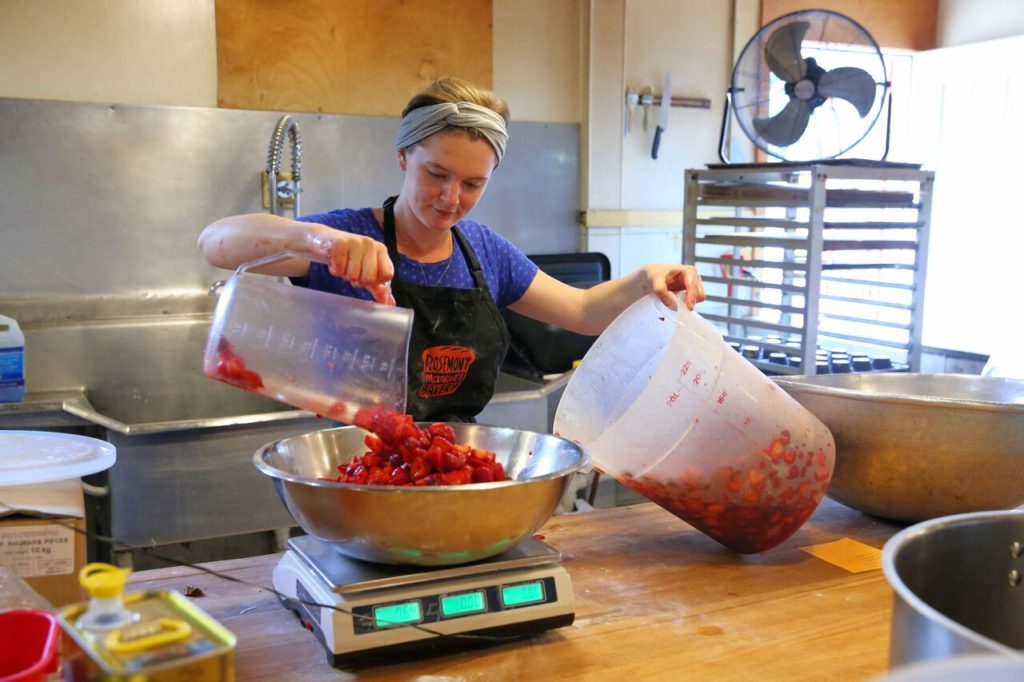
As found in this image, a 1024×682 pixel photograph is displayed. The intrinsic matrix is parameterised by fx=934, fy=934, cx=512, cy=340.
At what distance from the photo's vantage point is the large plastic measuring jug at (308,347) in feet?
4.35

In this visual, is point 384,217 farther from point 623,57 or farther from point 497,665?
point 623,57

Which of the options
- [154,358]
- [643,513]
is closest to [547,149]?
[154,358]

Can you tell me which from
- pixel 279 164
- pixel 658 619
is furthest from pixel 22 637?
pixel 279 164

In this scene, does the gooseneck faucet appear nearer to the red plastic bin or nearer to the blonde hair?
the blonde hair

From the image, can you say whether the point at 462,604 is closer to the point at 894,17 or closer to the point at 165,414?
the point at 165,414

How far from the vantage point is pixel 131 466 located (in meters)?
2.53

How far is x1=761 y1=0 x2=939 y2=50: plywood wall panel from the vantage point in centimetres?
436

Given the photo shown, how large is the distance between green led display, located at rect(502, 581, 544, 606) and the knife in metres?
Result: 3.20

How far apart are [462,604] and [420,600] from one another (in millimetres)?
55

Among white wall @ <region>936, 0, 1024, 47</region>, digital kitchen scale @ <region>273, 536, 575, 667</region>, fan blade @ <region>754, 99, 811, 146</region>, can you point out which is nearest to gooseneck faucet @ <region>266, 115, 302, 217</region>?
fan blade @ <region>754, 99, 811, 146</region>

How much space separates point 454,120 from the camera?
5.88 ft

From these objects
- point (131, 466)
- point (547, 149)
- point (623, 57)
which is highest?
point (623, 57)

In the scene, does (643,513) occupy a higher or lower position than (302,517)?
lower

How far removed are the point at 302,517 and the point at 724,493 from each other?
2.21 ft
